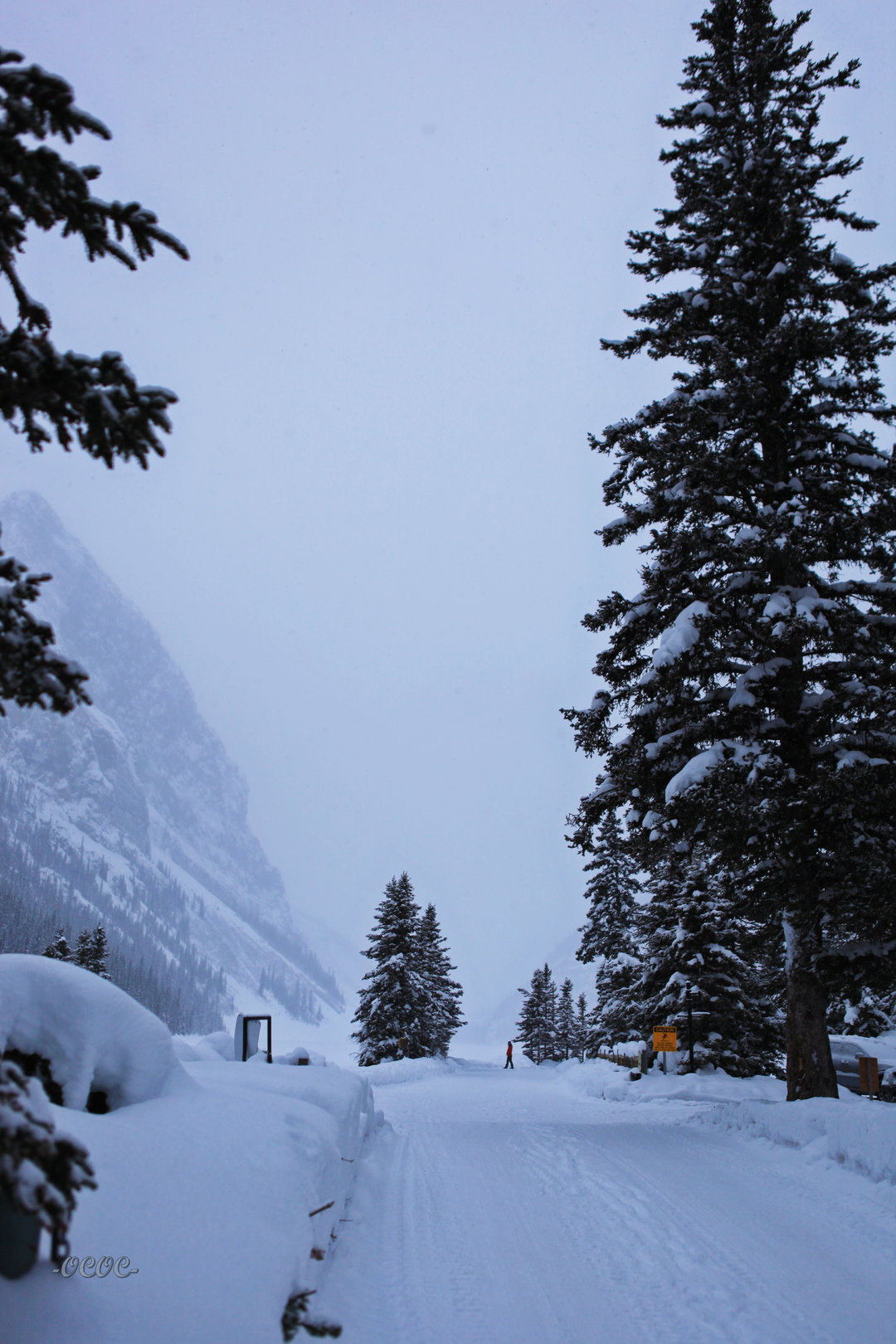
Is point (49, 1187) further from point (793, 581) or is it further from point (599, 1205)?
point (793, 581)

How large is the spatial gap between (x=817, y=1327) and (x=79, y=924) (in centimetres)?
20835

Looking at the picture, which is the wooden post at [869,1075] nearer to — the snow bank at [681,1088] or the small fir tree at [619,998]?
the snow bank at [681,1088]

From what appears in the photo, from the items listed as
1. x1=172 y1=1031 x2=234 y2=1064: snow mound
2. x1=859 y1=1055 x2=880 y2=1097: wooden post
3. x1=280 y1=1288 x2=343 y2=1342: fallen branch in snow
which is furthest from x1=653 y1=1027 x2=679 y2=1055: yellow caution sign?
x1=280 y1=1288 x2=343 y2=1342: fallen branch in snow

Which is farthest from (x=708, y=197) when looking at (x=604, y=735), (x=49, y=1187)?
(x=49, y=1187)

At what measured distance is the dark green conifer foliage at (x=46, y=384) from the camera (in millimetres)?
2898

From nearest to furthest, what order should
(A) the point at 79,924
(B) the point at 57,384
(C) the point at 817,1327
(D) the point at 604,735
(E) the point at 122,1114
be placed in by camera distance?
(B) the point at 57,384, (E) the point at 122,1114, (C) the point at 817,1327, (D) the point at 604,735, (A) the point at 79,924

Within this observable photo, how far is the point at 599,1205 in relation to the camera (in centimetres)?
712

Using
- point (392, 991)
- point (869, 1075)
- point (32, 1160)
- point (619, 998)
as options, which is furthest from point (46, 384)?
point (392, 991)

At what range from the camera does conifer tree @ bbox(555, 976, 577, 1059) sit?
6122 cm

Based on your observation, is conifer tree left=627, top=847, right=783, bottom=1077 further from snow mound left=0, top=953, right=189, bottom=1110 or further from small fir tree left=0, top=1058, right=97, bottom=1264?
small fir tree left=0, top=1058, right=97, bottom=1264

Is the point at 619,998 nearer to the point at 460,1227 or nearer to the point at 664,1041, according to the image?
the point at 664,1041

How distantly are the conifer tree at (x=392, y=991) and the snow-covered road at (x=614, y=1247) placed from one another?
98.1 feet

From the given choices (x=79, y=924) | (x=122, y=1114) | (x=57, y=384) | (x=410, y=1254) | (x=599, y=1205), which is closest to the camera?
(x=57, y=384)

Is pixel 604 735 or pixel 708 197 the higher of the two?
pixel 708 197
